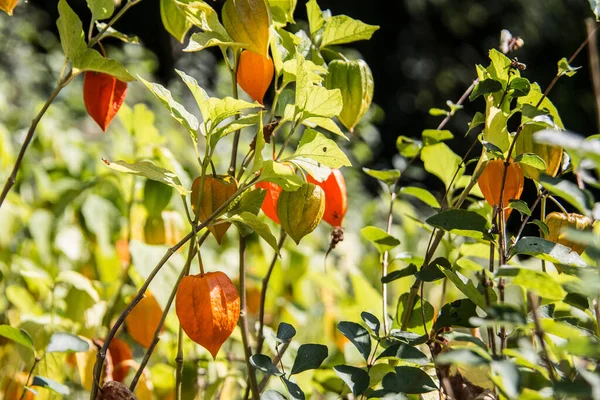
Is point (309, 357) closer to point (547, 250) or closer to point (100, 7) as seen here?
point (547, 250)

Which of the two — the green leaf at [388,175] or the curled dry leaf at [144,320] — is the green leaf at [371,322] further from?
the curled dry leaf at [144,320]

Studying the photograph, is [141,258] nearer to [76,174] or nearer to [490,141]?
[490,141]

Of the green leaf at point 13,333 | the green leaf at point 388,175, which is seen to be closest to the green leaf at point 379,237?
the green leaf at point 388,175

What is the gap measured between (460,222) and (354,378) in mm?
128

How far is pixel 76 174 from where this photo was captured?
119cm

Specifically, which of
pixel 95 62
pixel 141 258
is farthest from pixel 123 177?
pixel 95 62

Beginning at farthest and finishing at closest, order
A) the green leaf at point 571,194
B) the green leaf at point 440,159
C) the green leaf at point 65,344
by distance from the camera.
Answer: the green leaf at point 440,159, the green leaf at point 65,344, the green leaf at point 571,194

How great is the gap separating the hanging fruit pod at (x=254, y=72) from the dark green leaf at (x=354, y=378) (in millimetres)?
221

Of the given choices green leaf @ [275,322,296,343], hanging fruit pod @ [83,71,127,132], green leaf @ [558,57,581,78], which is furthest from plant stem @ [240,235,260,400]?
green leaf @ [558,57,581,78]

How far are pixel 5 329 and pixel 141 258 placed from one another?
0.64 ft

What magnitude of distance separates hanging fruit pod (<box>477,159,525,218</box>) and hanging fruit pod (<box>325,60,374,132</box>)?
128 mm

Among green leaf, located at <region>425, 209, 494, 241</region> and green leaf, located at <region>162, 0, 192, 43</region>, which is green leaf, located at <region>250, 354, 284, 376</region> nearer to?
green leaf, located at <region>425, 209, 494, 241</region>

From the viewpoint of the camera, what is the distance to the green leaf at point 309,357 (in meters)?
0.50

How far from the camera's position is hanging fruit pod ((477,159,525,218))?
52 centimetres
